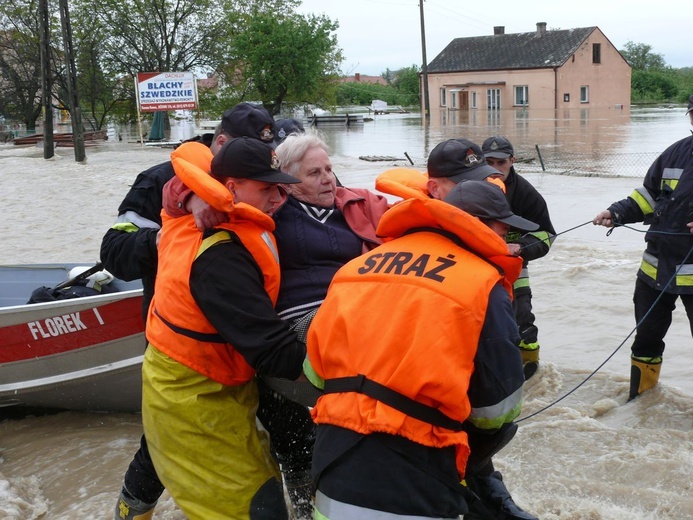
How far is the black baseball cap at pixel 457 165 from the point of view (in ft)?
11.1

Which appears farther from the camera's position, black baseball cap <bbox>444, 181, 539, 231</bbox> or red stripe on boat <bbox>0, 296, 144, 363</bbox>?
red stripe on boat <bbox>0, 296, 144, 363</bbox>

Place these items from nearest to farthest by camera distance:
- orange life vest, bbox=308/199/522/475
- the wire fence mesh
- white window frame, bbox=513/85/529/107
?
orange life vest, bbox=308/199/522/475 < the wire fence mesh < white window frame, bbox=513/85/529/107

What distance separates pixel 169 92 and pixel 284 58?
14193 mm

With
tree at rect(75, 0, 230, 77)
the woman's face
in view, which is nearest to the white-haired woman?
the woman's face

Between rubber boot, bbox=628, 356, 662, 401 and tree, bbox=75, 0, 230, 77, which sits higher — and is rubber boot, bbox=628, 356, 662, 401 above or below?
below

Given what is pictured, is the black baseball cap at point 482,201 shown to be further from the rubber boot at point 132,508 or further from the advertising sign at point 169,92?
the advertising sign at point 169,92

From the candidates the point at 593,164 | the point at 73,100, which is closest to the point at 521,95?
the point at 73,100

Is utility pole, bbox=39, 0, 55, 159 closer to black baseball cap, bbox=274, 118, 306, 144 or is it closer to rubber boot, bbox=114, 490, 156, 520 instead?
black baseball cap, bbox=274, 118, 306, 144

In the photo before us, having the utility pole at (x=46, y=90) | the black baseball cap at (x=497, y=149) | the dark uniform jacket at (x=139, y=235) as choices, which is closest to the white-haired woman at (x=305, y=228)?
the dark uniform jacket at (x=139, y=235)

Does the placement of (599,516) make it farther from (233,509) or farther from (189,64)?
(189,64)

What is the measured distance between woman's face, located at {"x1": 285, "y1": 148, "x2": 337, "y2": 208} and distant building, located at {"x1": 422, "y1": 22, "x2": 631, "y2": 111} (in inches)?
2338

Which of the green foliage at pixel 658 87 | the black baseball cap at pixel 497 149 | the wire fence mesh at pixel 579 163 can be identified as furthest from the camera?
the green foliage at pixel 658 87

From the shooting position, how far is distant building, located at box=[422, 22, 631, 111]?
5969 centimetres

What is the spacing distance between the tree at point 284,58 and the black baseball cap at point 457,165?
40.7m
